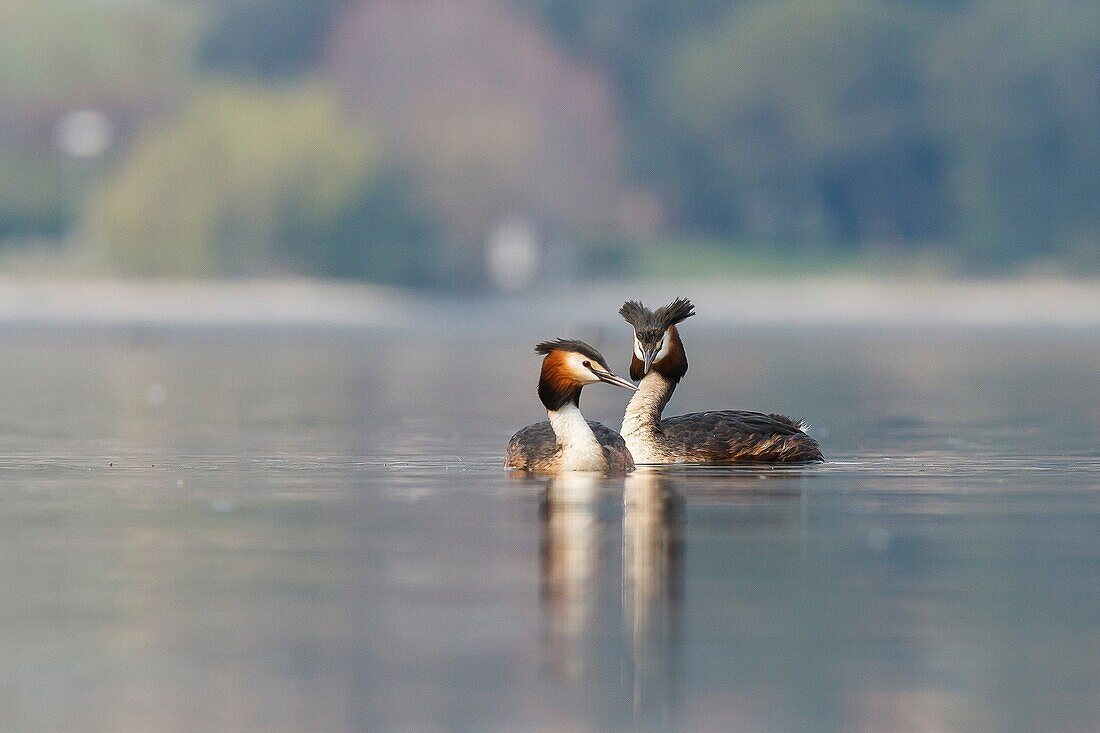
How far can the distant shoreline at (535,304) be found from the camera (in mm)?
67438

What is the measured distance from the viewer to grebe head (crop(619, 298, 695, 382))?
58.5 feet

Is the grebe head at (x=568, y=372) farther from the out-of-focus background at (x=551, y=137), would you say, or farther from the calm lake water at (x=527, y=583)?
the out-of-focus background at (x=551, y=137)

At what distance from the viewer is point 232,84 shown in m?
98.1

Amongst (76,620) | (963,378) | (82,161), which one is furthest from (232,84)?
(76,620)

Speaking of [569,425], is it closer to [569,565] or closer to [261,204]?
[569,565]

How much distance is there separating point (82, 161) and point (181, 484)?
79.2 meters

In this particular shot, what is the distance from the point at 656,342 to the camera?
17859mm

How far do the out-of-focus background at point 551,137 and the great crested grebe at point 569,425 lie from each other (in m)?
60.4

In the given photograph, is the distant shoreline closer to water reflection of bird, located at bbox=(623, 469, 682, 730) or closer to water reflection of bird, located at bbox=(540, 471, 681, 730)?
water reflection of bird, located at bbox=(623, 469, 682, 730)

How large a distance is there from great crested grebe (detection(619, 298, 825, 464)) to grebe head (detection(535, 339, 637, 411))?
1.34 metres

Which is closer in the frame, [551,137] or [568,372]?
[568,372]

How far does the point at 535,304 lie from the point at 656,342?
5336 centimetres

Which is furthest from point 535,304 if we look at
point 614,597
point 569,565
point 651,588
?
point 614,597

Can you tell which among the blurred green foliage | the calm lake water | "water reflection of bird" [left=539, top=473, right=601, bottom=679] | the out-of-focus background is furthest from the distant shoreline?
"water reflection of bird" [left=539, top=473, right=601, bottom=679]
